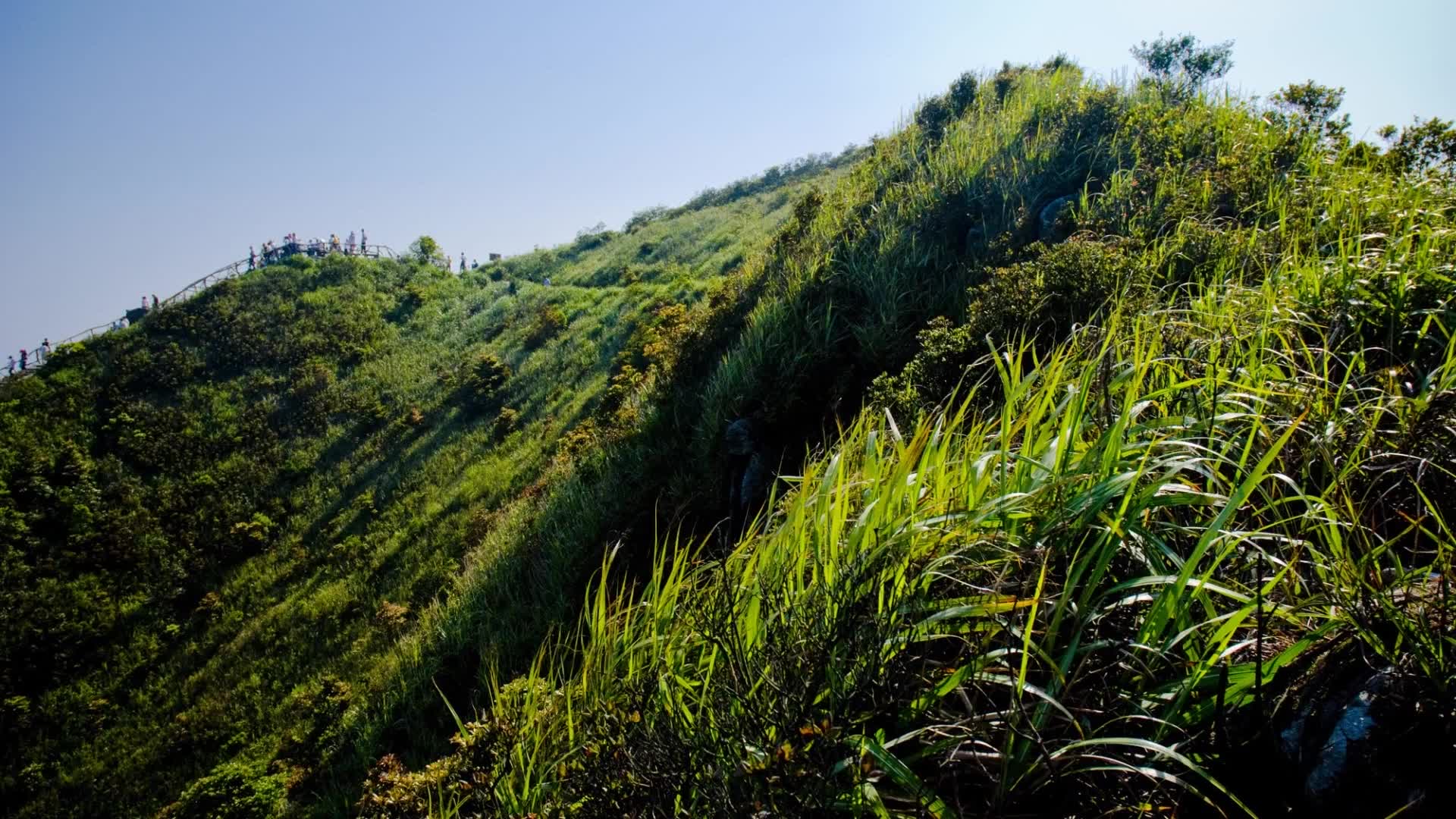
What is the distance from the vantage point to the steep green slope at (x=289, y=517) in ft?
30.1

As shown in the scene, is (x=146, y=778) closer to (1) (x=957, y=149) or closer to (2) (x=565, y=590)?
(2) (x=565, y=590)

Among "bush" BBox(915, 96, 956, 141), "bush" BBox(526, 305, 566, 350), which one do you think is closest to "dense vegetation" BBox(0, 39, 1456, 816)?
"bush" BBox(915, 96, 956, 141)

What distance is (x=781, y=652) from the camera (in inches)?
79.8

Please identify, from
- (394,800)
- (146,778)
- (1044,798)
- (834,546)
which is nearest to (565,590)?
(394,800)

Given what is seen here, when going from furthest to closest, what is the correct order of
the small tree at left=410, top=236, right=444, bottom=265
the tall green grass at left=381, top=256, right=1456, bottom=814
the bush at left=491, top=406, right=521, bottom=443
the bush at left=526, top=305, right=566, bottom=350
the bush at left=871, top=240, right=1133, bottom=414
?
the small tree at left=410, top=236, right=444, bottom=265, the bush at left=526, top=305, right=566, bottom=350, the bush at left=491, top=406, right=521, bottom=443, the bush at left=871, top=240, right=1133, bottom=414, the tall green grass at left=381, top=256, right=1456, bottom=814

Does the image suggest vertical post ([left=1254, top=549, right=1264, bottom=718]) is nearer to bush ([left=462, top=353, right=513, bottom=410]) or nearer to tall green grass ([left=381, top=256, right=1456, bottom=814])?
tall green grass ([left=381, top=256, right=1456, bottom=814])

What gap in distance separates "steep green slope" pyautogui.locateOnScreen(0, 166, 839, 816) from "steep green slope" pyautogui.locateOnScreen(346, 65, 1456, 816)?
9.33ft

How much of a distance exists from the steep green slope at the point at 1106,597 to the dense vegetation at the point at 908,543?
18mm

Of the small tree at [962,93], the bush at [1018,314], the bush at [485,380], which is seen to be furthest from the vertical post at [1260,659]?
the bush at [485,380]

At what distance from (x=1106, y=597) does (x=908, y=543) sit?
0.58 metres

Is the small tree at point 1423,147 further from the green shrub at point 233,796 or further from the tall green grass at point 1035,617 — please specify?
the green shrub at point 233,796

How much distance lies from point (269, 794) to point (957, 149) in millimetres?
12915

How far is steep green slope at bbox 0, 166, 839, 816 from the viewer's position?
917cm

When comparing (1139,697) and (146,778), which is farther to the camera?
(146,778)
